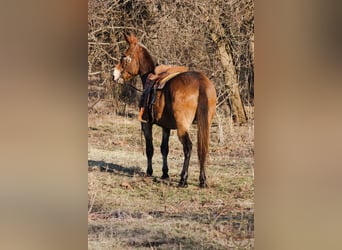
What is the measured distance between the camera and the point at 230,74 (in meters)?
1.31

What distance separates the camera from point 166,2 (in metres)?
1.31

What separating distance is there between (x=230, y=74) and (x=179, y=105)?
0.20 meters

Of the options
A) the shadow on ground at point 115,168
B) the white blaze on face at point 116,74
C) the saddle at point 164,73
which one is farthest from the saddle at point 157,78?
the shadow on ground at point 115,168

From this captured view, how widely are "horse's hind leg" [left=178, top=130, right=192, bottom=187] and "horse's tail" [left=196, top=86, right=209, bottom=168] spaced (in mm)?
34

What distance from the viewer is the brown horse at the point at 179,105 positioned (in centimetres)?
131

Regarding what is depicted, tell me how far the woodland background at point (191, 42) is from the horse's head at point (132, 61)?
0.7 inches

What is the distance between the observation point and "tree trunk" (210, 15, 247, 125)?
130 centimetres

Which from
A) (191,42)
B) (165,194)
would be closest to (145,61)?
(191,42)

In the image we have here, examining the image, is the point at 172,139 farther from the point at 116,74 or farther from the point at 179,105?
the point at 116,74
